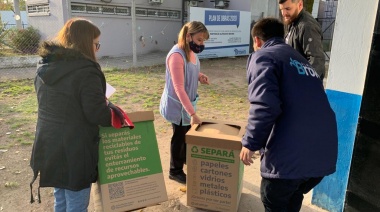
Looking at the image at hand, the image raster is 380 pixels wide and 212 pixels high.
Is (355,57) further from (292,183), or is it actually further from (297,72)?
(292,183)

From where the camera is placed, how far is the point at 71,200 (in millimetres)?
2146

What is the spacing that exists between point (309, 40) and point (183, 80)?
115 centimetres

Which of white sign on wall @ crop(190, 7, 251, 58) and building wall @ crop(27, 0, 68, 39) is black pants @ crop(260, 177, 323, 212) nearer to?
white sign on wall @ crop(190, 7, 251, 58)

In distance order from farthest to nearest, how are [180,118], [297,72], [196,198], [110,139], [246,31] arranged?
[246,31] → [180,118] → [196,198] → [110,139] → [297,72]

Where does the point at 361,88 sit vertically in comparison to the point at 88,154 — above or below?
above

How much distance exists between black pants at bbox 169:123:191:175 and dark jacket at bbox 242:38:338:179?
1.40 m

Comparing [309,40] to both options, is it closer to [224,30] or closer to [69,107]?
[69,107]

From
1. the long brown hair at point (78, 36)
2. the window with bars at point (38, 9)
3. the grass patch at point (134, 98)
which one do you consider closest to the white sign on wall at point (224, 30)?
the grass patch at point (134, 98)

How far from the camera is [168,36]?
15.2 meters

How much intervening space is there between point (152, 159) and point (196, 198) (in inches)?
23.4

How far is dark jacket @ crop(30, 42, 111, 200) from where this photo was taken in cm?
192

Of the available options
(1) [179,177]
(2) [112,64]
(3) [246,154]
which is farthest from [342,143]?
(2) [112,64]

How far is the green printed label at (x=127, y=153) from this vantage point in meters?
2.41

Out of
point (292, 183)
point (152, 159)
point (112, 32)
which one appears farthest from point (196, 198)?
point (112, 32)
